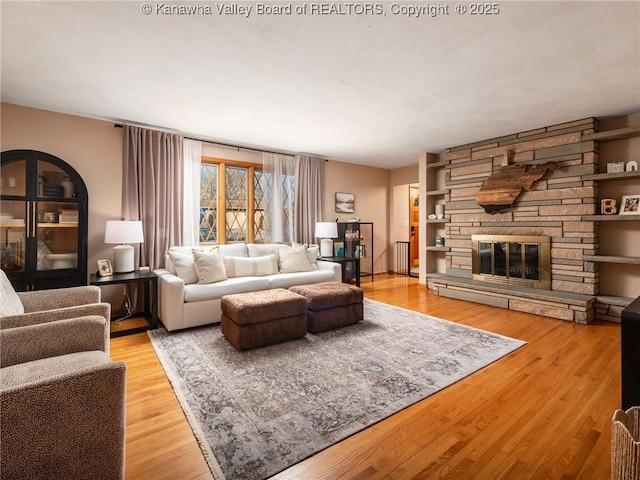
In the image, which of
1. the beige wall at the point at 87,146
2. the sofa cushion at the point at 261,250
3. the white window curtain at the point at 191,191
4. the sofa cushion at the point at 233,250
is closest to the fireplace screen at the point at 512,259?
the sofa cushion at the point at 261,250

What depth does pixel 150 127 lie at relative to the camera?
155 inches

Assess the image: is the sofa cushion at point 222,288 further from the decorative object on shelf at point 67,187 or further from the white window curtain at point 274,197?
the decorative object on shelf at point 67,187

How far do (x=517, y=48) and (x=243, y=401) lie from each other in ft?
10.0

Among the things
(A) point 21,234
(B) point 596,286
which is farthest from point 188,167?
(B) point 596,286

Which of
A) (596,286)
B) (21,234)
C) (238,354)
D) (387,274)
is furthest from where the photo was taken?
(387,274)

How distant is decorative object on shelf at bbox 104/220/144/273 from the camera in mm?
3324

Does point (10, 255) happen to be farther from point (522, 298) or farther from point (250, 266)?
point (522, 298)

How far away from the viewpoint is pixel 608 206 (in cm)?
368

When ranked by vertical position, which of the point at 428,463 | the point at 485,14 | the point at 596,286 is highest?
the point at 485,14

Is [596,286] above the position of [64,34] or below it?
below

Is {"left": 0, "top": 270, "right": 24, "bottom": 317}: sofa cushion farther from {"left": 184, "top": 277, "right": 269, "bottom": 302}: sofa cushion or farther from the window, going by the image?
the window

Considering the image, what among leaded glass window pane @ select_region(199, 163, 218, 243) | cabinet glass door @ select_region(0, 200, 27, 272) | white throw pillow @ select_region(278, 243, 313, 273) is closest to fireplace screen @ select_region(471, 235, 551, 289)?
white throw pillow @ select_region(278, 243, 313, 273)

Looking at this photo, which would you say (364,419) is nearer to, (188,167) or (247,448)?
(247,448)

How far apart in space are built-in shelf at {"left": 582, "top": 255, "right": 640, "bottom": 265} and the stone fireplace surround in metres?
0.06
